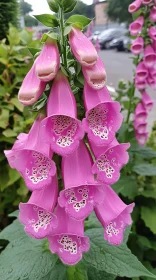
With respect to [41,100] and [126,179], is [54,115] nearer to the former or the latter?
[41,100]

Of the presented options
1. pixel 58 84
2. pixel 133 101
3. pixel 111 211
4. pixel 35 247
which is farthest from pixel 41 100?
pixel 133 101

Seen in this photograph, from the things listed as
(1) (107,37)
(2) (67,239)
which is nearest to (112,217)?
(2) (67,239)

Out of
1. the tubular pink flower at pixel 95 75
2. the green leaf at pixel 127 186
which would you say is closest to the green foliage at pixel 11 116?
the green leaf at pixel 127 186

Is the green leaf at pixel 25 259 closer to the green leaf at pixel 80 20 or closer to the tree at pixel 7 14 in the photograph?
the green leaf at pixel 80 20

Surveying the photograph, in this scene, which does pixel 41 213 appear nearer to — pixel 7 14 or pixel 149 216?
pixel 149 216

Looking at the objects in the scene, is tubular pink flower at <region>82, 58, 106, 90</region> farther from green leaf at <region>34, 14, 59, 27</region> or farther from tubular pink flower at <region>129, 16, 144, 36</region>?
tubular pink flower at <region>129, 16, 144, 36</region>

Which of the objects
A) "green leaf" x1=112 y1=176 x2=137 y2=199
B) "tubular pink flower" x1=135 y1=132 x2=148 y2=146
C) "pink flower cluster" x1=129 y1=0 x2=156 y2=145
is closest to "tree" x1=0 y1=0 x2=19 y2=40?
"pink flower cluster" x1=129 y1=0 x2=156 y2=145

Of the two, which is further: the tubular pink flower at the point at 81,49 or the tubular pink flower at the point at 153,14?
the tubular pink flower at the point at 153,14

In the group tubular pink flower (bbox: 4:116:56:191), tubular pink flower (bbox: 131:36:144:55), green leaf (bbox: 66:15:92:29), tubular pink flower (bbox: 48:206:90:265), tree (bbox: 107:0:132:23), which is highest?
green leaf (bbox: 66:15:92:29)
